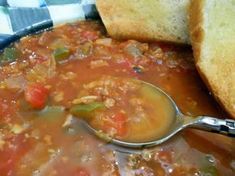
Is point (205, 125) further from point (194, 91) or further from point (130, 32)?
point (130, 32)

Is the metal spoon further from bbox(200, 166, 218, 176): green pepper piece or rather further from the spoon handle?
bbox(200, 166, 218, 176): green pepper piece

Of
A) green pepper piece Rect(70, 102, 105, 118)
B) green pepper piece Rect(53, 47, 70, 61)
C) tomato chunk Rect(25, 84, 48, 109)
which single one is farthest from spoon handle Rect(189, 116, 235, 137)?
green pepper piece Rect(53, 47, 70, 61)

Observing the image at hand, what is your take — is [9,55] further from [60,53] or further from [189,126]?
[189,126]

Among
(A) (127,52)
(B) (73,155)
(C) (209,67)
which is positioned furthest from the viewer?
(A) (127,52)

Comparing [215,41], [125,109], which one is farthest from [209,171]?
[215,41]

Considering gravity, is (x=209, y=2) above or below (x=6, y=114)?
above

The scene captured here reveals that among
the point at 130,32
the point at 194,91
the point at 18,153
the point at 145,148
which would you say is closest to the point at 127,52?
the point at 130,32
